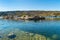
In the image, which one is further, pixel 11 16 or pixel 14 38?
pixel 11 16

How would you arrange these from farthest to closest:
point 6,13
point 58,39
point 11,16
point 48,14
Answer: point 48,14 < point 6,13 < point 11,16 < point 58,39

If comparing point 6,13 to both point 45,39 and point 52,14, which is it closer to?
point 52,14

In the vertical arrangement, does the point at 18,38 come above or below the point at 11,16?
above

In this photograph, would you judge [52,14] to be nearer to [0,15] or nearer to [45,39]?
[0,15]

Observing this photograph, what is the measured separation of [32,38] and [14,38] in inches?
53.3

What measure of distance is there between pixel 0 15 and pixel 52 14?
1454 cm

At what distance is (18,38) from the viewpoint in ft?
31.4

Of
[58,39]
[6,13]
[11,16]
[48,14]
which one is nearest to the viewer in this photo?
[58,39]

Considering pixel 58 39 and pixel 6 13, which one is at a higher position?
pixel 58 39

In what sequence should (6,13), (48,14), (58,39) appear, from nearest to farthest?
1. (58,39)
2. (6,13)
3. (48,14)

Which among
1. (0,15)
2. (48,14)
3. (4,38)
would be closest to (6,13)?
(0,15)

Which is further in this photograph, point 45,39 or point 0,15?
point 0,15

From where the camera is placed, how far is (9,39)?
30.8ft

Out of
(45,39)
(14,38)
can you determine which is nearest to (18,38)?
(14,38)
